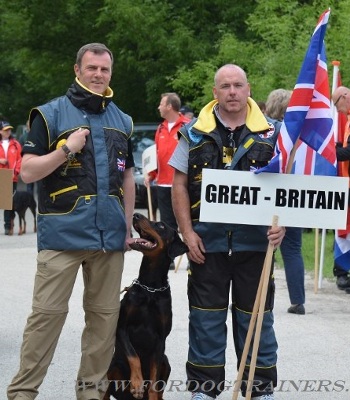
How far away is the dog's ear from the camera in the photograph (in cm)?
664

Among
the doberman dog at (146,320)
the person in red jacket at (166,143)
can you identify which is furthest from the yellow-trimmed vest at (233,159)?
the person in red jacket at (166,143)

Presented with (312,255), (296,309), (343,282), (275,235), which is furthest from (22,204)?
(275,235)

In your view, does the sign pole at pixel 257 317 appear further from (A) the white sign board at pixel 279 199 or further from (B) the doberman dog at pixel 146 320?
(B) the doberman dog at pixel 146 320

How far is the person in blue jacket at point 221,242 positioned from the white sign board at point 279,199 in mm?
180

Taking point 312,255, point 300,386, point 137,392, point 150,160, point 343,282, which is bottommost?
point 312,255

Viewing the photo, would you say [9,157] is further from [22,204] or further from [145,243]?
[145,243]

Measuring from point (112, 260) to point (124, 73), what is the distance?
80.9ft

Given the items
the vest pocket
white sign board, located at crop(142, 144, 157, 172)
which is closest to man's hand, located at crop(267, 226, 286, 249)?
the vest pocket

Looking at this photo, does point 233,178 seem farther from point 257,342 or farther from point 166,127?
point 166,127

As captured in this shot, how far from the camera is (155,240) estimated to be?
6.58 meters

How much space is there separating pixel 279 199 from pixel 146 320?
1.06 metres

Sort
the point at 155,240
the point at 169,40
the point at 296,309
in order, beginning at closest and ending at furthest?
the point at 155,240, the point at 296,309, the point at 169,40

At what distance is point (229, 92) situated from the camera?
6582 millimetres

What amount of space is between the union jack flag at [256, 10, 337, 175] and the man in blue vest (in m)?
0.94
